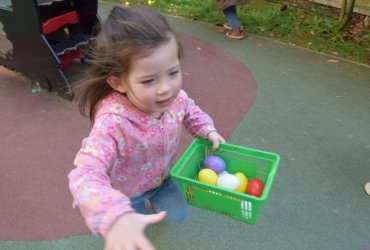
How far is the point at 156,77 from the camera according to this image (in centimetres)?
130

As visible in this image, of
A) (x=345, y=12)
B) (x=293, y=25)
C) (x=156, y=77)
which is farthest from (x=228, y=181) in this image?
(x=345, y=12)

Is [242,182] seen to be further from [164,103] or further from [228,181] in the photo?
[164,103]

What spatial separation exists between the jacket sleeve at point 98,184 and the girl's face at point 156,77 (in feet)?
0.57

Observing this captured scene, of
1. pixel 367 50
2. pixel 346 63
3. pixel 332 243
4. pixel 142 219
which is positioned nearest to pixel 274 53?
pixel 346 63

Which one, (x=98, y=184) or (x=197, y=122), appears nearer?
(x=98, y=184)

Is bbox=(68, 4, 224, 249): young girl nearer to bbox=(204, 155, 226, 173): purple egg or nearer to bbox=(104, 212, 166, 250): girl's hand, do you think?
bbox=(104, 212, 166, 250): girl's hand

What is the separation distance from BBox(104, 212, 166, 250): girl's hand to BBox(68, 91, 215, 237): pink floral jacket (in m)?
0.03

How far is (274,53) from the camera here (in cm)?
500

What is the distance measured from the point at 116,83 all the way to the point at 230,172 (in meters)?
0.81

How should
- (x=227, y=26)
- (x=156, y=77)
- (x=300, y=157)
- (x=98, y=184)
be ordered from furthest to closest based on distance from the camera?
(x=227, y=26) < (x=300, y=157) < (x=156, y=77) < (x=98, y=184)

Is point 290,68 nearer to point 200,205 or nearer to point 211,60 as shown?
point 211,60

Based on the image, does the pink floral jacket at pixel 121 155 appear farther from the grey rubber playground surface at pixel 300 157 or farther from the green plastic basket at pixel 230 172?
the grey rubber playground surface at pixel 300 157

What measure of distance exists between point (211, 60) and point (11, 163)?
2744 mm

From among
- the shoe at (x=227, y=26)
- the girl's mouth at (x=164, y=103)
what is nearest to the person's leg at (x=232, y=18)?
the shoe at (x=227, y=26)
